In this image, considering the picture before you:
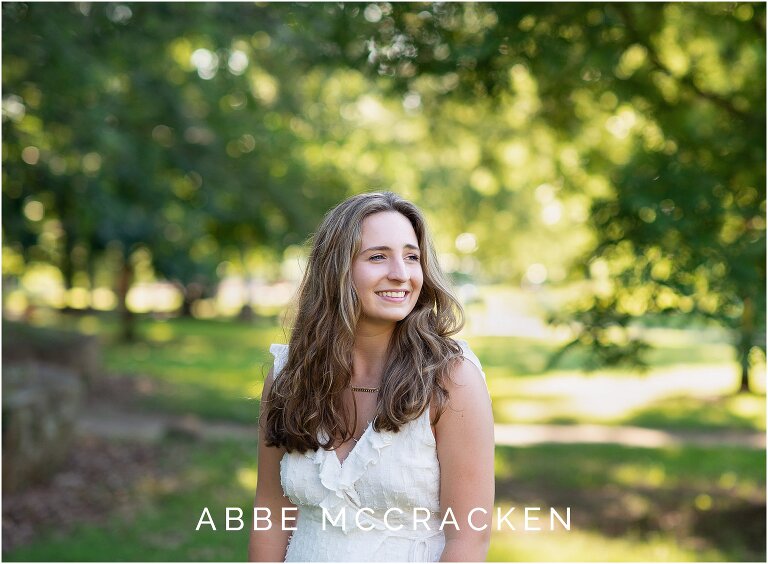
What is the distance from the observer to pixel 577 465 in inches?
404

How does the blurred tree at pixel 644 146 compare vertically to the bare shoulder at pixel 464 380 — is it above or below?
above

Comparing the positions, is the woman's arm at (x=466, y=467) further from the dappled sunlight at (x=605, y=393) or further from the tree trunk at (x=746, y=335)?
the dappled sunlight at (x=605, y=393)

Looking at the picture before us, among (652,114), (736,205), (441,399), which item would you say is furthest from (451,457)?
(652,114)

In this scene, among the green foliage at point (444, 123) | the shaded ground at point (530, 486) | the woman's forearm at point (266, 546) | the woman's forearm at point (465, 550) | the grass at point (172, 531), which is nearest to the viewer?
the woman's forearm at point (465, 550)

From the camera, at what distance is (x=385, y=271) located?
→ 2.60 m

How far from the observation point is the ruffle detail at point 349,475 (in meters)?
2.57

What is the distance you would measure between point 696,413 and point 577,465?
5239mm

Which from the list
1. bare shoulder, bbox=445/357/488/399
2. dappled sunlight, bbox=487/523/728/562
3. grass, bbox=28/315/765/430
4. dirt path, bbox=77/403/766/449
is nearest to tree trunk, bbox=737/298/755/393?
dappled sunlight, bbox=487/523/728/562

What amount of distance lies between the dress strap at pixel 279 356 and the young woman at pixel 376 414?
0.17 feet

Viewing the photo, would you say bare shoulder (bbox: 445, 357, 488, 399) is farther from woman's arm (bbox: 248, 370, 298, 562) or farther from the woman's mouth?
woman's arm (bbox: 248, 370, 298, 562)

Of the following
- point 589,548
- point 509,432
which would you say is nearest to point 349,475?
point 589,548

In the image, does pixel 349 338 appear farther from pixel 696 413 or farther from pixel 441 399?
pixel 696 413

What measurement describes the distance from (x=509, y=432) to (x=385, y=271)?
10.3 m

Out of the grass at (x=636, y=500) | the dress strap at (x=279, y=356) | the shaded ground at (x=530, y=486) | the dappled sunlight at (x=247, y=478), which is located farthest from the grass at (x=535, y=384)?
the dress strap at (x=279, y=356)
